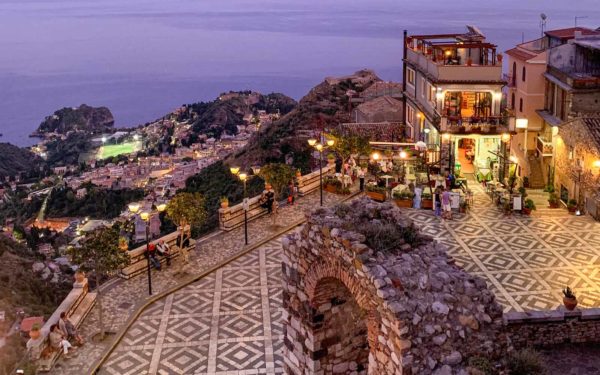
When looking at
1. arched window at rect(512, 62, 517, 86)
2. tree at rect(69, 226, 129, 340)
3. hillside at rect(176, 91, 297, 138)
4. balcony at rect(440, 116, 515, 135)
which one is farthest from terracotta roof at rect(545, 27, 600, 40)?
hillside at rect(176, 91, 297, 138)

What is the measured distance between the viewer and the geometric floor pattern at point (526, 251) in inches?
774

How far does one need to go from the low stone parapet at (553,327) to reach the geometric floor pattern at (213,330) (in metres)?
6.22

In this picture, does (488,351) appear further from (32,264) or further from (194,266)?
(32,264)

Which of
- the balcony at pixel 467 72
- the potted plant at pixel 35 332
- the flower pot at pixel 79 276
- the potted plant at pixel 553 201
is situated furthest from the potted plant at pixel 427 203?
the potted plant at pixel 35 332

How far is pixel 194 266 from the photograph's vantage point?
23391mm

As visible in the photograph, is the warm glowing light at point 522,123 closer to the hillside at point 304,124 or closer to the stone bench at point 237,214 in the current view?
the stone bench at point 237,214

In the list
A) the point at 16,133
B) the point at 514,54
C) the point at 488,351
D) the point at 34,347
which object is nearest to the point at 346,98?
the point at 514,54

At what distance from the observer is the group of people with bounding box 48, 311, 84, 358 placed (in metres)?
17.5

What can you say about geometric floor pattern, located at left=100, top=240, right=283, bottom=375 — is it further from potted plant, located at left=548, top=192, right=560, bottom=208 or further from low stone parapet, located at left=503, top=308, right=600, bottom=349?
potted plant, located at left=548, top=192, right=560, bottom=208

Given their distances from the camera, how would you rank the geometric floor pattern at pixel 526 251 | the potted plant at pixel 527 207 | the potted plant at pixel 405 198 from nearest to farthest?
the geometric floor pattern at pixel 526 251, the potted plant at pixel 527 207, the potted plant at pixel 405 198

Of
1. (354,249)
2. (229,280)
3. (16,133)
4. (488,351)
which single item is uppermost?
(354,249)

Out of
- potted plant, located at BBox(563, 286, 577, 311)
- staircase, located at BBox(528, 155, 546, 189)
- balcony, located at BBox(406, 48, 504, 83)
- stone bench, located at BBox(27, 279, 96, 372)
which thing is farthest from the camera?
balcony, located at BBox(406, 48, 504, 83)

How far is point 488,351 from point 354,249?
275 centimetres

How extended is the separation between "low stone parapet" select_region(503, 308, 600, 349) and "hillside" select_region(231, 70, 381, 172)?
115 feet
